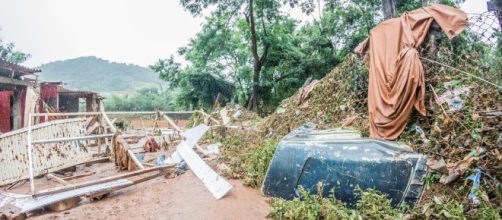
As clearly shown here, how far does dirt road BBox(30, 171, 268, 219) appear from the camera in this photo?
4.21 meters

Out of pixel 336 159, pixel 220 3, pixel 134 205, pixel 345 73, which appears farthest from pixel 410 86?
pixel 220 3

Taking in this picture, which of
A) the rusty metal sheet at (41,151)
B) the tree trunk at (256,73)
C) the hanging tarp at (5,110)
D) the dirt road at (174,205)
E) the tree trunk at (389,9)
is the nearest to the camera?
the dirt road at (174,205)

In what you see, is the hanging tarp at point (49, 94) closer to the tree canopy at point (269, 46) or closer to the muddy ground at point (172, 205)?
the tree canopy at point (269, 46)

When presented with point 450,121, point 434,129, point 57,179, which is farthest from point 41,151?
point 450,121

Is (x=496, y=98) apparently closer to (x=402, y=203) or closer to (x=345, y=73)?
(x=402, y=203)

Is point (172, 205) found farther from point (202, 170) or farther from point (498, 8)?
point (498, 8)

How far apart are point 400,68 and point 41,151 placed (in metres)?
6.61

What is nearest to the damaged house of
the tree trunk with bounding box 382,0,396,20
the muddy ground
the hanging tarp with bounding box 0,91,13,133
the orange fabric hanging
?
the hanging tarp with bounding box 0,91,13,133

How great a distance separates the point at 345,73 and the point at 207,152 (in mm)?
3765

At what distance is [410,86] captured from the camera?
484 cm

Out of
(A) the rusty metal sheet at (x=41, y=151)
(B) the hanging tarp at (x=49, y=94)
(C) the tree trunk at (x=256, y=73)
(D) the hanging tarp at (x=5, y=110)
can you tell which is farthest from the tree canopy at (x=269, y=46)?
(A) the rusty metal sheet at (x=41, y=151)

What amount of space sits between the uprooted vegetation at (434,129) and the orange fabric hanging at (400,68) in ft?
0.90

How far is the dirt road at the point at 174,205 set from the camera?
4211mm

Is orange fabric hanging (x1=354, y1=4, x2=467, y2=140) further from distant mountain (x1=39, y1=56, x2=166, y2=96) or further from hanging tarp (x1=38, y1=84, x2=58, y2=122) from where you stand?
distant mountain (x1=39, y1=56, x2=166, y2=96)
